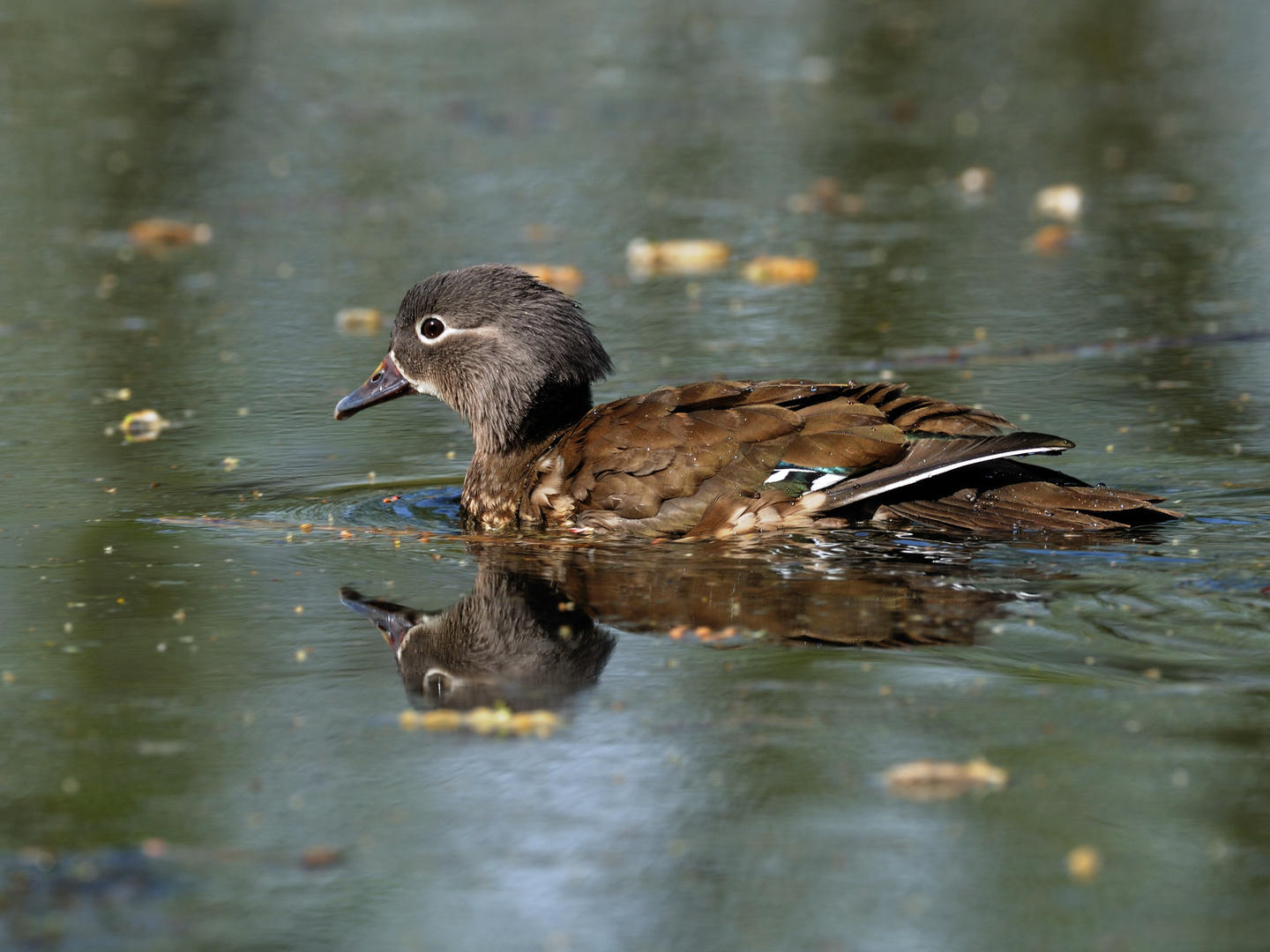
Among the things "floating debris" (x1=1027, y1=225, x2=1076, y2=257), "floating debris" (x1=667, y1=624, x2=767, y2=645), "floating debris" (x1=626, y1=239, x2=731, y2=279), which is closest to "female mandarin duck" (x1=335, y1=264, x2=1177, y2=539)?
"floating debris" (x1=667, y1=624, x2=767, y2=645)

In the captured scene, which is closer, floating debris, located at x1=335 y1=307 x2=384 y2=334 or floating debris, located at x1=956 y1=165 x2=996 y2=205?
floating debris, located at x1=335 y1=307 x2=384 y2=334

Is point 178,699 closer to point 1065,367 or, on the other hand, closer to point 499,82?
point 1065,367

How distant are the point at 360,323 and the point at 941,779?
21.5 feet

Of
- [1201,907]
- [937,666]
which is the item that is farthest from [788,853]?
[937,666]

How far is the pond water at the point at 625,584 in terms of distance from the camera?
377 centimetres

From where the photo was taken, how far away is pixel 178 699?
4.89m

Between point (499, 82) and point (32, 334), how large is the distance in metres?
7.77

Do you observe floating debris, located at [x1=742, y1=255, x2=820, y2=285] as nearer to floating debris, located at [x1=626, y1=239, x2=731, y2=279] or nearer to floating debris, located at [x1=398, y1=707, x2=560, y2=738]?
floating debris, located at [x1=626, y1=239, x2=731, y2=279]

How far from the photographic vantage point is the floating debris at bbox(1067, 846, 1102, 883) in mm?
3703

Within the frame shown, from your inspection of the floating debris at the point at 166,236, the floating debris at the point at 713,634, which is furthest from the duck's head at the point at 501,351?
the floating debris at the point at 166,236

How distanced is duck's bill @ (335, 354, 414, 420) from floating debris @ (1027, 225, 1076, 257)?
5.09m

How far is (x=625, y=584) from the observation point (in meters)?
5.91

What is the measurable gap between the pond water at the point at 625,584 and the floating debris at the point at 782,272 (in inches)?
8.5

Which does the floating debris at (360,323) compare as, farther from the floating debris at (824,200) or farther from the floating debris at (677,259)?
the floating debris at (824,200)
